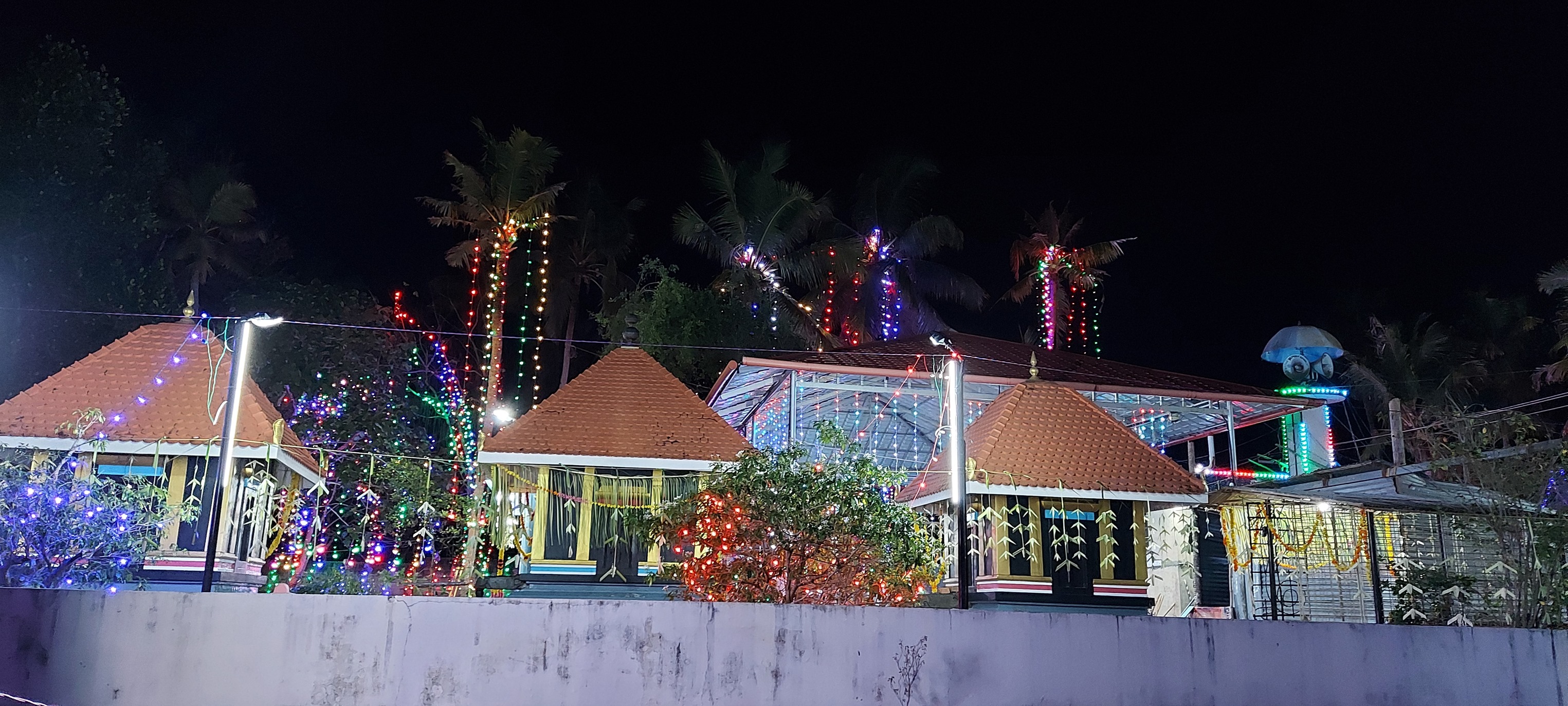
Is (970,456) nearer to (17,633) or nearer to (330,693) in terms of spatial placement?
(330,693)

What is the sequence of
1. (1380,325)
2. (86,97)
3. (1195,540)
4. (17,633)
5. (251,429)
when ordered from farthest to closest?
(1380,325) < (86,97) < (1195,540) < (251,429) < (17,633)

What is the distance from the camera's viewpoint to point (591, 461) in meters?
14.8

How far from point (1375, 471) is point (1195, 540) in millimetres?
3465

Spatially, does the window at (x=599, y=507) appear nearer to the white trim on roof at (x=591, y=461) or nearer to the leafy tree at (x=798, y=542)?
the white trim on roof at (x=591, y=461)

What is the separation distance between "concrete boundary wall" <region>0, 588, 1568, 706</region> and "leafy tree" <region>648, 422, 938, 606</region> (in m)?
1.99

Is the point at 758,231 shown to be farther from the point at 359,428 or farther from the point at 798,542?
the point at 798,542

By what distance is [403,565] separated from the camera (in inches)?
824

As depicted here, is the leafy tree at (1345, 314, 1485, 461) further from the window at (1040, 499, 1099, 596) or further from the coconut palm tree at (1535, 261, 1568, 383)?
the window at (1040, 499, 1099, 596)

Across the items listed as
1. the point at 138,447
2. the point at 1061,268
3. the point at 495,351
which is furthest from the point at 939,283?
the point at 138,447

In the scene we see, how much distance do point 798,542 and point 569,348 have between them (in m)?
19.6

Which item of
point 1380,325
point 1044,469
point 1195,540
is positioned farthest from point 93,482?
point 1380,325

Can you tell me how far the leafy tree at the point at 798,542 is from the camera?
35.7 feet

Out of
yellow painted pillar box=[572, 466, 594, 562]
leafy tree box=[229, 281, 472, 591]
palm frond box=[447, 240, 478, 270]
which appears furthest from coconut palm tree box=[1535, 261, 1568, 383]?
palm frond box=[447, 240, 478, 270]

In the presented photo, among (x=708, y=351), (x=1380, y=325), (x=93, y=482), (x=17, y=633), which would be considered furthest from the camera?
(x=1380, y=325)
